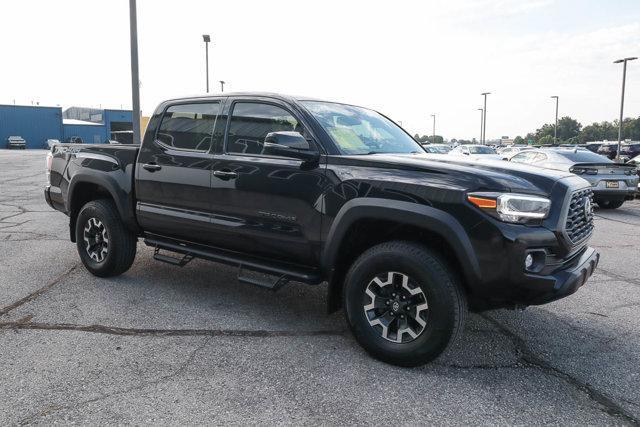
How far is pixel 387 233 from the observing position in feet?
12.2

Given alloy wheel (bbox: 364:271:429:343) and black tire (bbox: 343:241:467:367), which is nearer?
black tire (bbox: 343:241:467:367)

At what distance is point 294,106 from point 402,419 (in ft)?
8.09

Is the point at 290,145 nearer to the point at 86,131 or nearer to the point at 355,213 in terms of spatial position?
the point at 355,213

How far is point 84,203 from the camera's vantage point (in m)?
5.86

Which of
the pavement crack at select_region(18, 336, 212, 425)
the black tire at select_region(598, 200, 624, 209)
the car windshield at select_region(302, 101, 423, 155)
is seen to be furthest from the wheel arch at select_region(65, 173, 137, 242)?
the black tire at select_region(598, 200, 624, 209)

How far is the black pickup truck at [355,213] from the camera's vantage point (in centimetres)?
319

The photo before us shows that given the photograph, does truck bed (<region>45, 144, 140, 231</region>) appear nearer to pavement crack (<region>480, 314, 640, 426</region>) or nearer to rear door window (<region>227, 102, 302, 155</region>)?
rear door window (<region>227, 102, 302, 155</region>)

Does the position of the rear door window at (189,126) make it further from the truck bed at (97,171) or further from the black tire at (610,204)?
the black tire at (610,204)

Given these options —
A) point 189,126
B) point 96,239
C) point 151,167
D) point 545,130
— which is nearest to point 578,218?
point 189,126

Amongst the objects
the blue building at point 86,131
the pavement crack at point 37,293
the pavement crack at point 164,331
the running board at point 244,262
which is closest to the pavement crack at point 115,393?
the pavement crack at point 164,331

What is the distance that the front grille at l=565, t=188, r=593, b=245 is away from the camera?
3.38 meters

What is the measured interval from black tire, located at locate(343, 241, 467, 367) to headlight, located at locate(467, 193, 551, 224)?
1.57 ft

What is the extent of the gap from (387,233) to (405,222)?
1.18ft

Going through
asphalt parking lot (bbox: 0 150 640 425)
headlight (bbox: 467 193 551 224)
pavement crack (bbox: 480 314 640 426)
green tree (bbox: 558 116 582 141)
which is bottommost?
pavement crack (bbox: 480 314 640 426)
